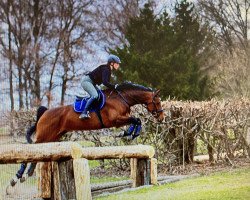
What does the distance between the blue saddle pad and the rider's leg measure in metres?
0.03

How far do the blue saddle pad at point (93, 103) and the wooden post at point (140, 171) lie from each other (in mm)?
581

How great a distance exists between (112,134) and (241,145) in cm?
115

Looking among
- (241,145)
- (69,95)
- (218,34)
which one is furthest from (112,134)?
(218,34)

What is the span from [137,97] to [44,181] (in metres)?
0.75

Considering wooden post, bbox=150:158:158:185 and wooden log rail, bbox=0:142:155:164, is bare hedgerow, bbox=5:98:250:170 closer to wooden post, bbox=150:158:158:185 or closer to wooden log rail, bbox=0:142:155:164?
wooden post, bbox=150:158:158:185

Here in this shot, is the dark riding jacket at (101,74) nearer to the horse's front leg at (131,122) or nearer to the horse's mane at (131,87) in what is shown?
the horse's mane at (131,87)

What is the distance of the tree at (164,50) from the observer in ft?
11.2

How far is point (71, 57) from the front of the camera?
10.5 feet

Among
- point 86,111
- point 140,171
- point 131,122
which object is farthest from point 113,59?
point 140,171

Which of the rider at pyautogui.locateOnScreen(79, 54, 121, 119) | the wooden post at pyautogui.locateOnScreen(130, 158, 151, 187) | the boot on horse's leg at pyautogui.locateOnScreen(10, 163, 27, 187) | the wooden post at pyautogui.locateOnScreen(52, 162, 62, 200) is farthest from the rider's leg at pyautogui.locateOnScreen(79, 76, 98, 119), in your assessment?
the wooden post at pyautogui.locateOnScreen(130, 158, 151, 187)

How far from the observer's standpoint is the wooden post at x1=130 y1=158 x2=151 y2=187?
3805 mm

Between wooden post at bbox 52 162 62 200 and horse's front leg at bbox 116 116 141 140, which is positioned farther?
horse's front leg at bbox 116 116 141 140

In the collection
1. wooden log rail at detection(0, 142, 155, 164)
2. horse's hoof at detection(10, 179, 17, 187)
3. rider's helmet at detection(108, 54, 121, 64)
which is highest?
rider's helmet at detection(108, 54, 121, 64)

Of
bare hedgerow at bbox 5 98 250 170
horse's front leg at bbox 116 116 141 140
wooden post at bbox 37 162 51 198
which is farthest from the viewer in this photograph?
bare hedgerow at bbox 5 98 250 170
